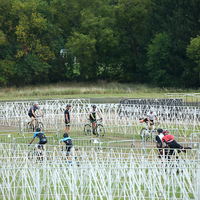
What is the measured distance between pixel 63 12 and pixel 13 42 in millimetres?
10592

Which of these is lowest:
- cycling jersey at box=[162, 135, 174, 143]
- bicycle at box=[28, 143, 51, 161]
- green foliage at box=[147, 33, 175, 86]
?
bicycle at box=[28, 143, 51, 161]

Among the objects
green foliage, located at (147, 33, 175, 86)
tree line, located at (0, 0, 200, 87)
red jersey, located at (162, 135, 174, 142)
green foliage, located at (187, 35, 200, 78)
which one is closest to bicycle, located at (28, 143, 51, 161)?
red jersey, located at (162, 135, 174, 142)

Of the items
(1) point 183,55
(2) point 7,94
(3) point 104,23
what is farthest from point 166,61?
(2) point 7,94

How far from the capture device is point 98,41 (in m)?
63.9

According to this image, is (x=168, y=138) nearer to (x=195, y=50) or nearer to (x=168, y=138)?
(x=168, y=138)

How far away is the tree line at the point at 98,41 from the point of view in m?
57.0

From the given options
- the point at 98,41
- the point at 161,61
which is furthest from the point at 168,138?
the point at 98,41

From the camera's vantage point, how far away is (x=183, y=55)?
57.8 meters

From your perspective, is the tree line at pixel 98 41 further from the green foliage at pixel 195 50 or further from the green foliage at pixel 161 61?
the green foliage at pixel 195 50

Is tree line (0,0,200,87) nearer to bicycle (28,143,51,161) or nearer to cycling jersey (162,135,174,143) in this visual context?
cycling jersey (162,135,174,143)

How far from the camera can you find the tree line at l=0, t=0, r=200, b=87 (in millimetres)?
57000

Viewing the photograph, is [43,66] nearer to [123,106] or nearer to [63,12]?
[63,12]

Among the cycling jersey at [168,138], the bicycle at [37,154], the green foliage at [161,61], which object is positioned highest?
the green foliage at [161,61]

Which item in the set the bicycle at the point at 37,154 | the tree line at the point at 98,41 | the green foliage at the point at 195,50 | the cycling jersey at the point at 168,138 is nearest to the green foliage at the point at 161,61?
Result: the tree line at the point at 98,41
